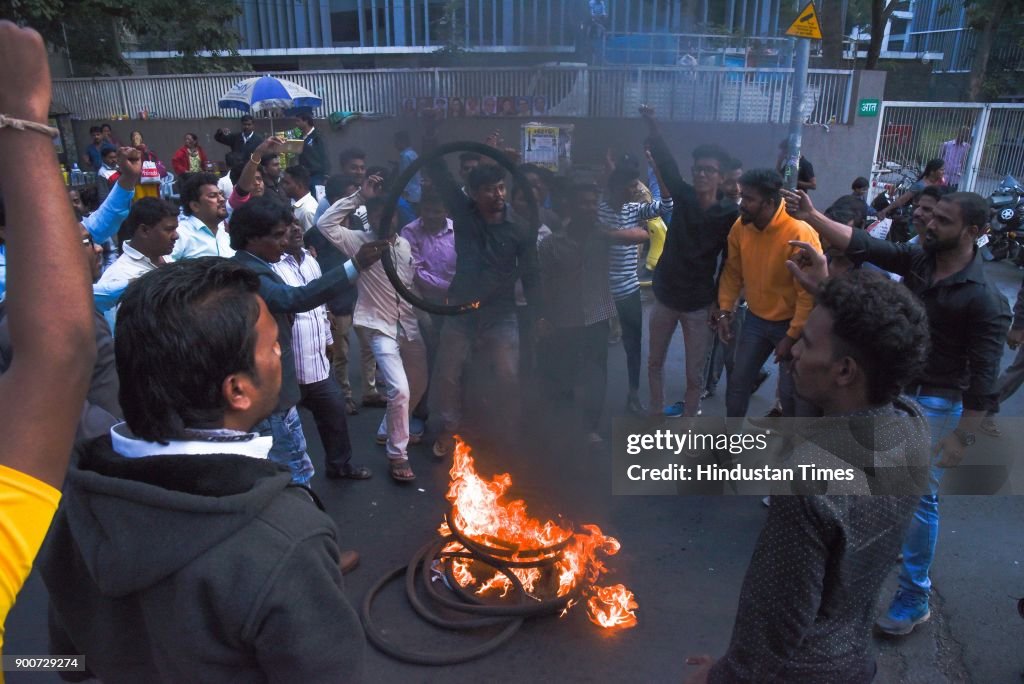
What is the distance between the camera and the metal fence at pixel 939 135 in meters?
12.3

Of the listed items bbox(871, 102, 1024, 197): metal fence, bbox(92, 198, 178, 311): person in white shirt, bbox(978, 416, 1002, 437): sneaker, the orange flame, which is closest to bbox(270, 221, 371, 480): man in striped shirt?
bbox(92, 198, 178, 311): person in white shirt

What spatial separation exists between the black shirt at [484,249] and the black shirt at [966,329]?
2.13m

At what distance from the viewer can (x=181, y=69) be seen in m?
19.3

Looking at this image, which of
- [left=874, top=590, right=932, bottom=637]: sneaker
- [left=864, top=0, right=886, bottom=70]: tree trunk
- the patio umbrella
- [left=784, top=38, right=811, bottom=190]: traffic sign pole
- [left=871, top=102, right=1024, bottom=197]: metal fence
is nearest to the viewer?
[left=874, top=590, right=932, bottom=637]: sneaker

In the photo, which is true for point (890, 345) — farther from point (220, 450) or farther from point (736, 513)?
point (736, 513)

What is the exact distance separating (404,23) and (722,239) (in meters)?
17.6

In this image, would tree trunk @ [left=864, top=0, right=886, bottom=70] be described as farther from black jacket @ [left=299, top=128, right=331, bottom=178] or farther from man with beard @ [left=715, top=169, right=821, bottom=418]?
man with beard @ [left=715, top=169, right=821, bottom=418]

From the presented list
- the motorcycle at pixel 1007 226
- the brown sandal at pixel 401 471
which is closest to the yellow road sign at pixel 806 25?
the brown sandal at pixel 401 471

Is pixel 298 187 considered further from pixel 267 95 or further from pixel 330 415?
pixel 267 95

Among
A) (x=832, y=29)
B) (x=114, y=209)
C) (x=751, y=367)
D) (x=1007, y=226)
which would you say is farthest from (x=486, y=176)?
(x=832, y=29)

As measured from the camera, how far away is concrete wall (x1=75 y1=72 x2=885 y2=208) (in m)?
5.32

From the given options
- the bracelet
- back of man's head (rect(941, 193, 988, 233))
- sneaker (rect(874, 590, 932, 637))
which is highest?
the bracelet

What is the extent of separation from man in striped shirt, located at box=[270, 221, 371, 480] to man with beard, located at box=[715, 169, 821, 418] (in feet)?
8.30

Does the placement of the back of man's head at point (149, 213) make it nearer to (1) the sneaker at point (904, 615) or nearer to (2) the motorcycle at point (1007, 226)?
(1) the sneaker at point (904, 615)
